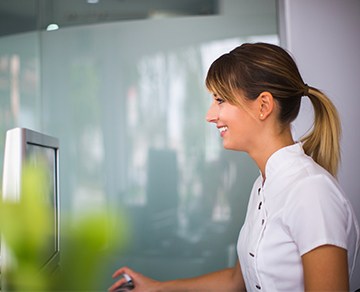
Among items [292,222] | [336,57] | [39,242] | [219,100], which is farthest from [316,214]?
[336,57]

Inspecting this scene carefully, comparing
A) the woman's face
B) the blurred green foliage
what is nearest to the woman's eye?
the woman's face

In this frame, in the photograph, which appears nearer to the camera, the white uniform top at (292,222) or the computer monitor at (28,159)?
the computer monitor at (28,159)

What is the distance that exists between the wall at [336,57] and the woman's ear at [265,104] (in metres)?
1.35

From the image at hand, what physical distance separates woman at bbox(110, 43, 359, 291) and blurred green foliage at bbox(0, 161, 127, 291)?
94 cm

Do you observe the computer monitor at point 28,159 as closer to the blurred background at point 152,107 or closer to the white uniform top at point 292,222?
the white uniform top at point 292,222

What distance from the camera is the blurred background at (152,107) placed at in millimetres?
3131

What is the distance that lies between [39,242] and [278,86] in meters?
1.19

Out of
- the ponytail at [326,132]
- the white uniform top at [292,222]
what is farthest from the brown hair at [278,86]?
the white uniform top at [292,222]

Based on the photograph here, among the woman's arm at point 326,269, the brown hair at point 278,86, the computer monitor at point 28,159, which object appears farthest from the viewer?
the brown hair at point 278,86

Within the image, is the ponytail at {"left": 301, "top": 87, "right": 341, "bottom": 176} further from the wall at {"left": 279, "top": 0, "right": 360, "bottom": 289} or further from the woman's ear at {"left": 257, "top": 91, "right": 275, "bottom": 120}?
the wall at {"left": 279, "top": 0, "right": 360, "bottom": 289}

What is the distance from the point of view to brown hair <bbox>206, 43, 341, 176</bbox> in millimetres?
1621

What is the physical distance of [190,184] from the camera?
124 inches

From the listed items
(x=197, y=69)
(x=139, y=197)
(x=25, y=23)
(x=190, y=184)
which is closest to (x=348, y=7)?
→ (x=197, y=69)

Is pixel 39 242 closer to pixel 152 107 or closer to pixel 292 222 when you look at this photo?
pixel 292 222
